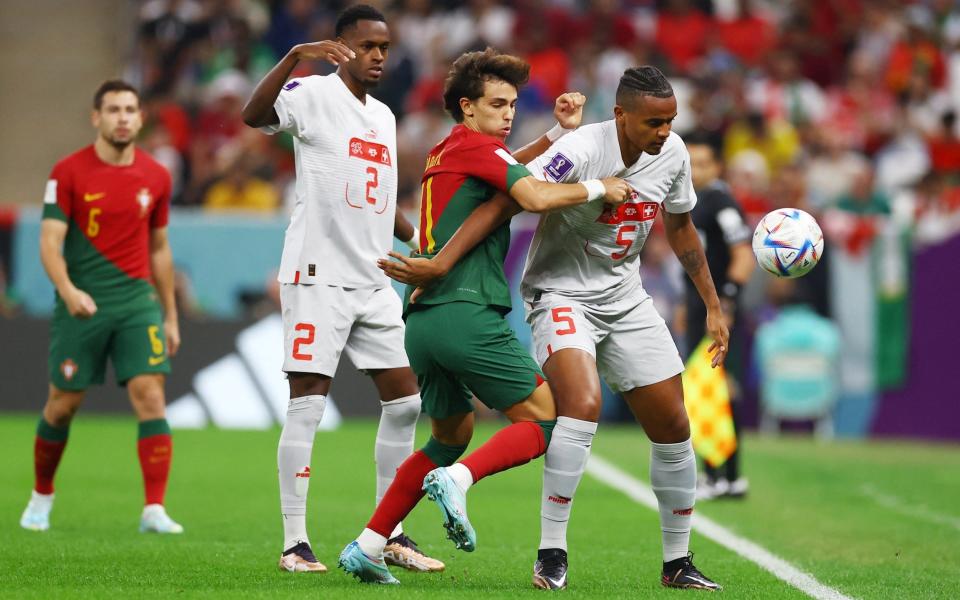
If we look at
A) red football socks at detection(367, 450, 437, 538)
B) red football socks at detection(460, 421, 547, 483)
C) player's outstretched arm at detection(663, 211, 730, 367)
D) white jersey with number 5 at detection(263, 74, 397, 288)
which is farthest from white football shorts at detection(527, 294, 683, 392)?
white jersey with number 5 at detection(263, 74, 397, 288)

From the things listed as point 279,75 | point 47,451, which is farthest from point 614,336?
point 47,451

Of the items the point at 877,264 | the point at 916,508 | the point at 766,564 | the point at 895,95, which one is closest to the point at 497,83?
the point at 766,564

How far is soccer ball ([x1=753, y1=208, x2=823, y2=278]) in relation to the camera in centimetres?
688

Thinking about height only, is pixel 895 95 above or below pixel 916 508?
above

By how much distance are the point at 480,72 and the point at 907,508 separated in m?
5.44

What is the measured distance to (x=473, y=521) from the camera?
29.7 feet

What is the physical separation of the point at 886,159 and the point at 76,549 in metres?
14.5

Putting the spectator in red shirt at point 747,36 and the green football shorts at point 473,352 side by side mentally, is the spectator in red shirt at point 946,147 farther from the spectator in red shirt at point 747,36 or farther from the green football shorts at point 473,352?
the green football shorts at point 473,352

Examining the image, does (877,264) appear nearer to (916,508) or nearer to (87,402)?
(916,508)

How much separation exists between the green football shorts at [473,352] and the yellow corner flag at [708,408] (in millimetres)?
4532

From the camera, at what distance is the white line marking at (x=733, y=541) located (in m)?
6.54

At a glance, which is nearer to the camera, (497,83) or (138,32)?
(497,83)

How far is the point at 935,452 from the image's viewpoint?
15.1 meters

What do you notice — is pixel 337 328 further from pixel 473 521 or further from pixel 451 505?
pixel 473 521
